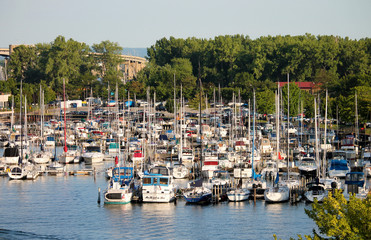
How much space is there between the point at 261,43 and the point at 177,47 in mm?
26512

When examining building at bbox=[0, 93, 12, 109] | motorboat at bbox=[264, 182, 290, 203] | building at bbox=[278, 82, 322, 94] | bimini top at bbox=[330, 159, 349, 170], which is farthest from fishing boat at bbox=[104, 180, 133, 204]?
building at bbox=[0, 93, 12, 109]

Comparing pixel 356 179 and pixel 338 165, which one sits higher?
pixel 338 165

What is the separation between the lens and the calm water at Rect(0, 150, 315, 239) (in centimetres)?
4212

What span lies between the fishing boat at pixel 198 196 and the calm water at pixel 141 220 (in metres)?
0.74

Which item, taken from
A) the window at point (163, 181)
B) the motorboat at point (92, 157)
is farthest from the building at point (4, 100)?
the window at point (163, 181)

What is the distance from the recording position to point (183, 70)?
6590 inches

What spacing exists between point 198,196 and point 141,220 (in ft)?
20.5

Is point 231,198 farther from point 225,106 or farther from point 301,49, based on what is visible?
point 301,49

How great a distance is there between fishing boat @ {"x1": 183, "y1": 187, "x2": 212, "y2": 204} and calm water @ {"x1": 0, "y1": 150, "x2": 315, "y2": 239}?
741mm

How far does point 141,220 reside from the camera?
45500mm


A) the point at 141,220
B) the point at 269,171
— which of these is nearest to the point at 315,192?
the point at 141,220

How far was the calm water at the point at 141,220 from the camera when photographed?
1658 inches

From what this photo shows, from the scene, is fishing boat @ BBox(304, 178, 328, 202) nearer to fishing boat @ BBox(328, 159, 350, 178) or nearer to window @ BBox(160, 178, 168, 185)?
window @ BBox(160, 178, 168, 185)

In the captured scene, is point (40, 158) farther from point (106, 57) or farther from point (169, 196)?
point (106, 57)
